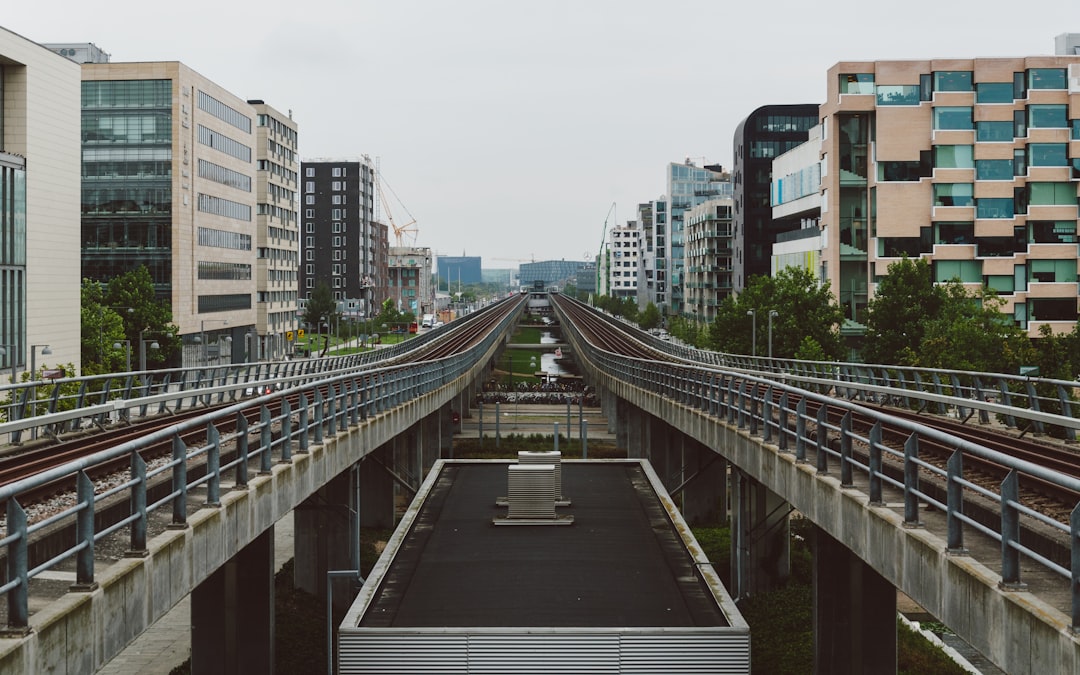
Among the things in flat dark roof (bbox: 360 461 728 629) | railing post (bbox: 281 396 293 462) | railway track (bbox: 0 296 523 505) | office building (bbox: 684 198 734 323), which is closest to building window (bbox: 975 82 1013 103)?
flat dark roof (bbox: 360 461 728 629)

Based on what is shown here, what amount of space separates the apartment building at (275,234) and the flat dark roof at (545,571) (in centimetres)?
10128

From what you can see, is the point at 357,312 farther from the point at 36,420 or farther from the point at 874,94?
the point at 36,420

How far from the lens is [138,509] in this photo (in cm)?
1135

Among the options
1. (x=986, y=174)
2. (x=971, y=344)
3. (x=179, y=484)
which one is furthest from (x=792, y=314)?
(x=179, y=484)

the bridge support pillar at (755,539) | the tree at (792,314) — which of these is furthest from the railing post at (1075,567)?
the tree at (792,314)

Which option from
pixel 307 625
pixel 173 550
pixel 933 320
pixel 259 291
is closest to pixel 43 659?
pixel 173 550

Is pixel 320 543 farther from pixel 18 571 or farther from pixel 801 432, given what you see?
pixel 18 571

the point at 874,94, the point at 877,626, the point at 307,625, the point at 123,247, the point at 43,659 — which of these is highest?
the point at 874,94

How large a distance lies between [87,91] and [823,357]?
6379cm

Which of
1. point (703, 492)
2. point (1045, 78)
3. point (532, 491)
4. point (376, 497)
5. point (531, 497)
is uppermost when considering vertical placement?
point (1045, 78)

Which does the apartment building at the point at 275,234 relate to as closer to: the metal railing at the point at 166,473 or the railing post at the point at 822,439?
the metal railing at the point at 166,473

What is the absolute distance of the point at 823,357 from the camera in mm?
72250

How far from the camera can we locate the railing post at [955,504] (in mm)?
11023

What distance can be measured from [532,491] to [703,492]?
2304cm
